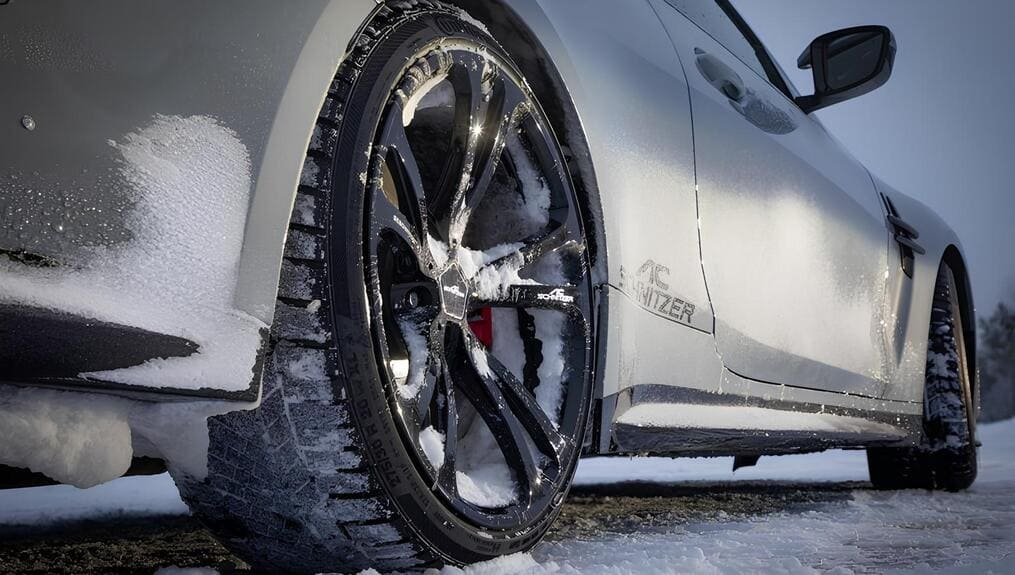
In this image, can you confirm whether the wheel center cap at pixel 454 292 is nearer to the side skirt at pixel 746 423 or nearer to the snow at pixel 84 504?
the side skirt at pixel 746 423

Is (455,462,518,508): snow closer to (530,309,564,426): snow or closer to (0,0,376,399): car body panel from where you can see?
(530,309,564,426): snow

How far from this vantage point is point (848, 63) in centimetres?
307

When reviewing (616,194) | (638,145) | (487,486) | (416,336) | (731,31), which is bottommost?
(487,486)

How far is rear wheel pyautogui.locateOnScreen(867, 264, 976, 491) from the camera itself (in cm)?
354

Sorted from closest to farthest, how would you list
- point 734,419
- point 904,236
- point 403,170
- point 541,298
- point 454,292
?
point 403,170 → point 454,292 → point 541,298 → point 734,419 → point 904,236

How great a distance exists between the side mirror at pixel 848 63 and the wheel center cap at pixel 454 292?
1948mm

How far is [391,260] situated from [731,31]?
180cm

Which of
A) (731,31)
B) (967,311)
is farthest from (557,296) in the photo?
(967,311)

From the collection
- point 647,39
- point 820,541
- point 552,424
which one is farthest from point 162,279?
point 820,541

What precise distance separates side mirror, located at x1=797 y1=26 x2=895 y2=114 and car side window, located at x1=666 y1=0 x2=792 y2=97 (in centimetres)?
13

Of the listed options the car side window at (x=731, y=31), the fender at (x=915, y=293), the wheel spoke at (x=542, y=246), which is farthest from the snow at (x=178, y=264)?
the fender at (x=915, y=293)

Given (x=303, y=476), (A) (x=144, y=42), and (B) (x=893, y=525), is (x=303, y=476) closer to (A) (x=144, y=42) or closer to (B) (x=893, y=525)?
(A) (x=144, y=42)

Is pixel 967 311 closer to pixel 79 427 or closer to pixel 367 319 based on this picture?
pixel 367 319

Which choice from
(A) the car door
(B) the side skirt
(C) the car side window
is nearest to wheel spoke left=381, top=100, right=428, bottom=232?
(B) the side skirt
